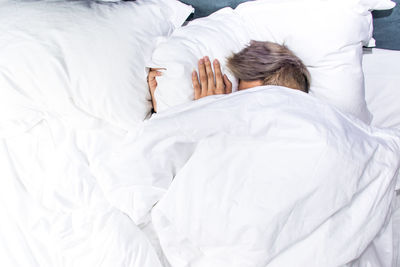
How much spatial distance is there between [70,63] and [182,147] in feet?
1.13

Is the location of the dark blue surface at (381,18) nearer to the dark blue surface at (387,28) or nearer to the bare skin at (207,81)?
the dark blue surface at (387,28)

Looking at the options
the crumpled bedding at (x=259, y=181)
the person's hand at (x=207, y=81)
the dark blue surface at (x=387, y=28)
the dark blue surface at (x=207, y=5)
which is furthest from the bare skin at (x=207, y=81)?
the dark blue surface at (x=387, y=28)

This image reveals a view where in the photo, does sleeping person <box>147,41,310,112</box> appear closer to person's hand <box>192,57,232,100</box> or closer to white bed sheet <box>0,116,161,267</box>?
person's hand <box>192,57,232,100</box>

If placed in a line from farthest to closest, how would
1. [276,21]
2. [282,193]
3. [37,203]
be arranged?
1. [276,21]
2. [37,203]
3. [282,193]

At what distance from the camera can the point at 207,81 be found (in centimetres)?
97

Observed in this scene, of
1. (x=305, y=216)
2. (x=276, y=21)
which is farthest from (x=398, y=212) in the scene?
(x=276, y=21)

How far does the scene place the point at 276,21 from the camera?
106cm

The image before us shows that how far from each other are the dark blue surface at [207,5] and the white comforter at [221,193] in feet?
1.35

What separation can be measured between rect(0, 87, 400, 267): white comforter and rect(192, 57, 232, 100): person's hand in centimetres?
8

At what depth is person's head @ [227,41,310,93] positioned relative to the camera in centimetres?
96

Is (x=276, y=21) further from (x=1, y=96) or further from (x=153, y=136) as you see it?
(x=1, y=96)

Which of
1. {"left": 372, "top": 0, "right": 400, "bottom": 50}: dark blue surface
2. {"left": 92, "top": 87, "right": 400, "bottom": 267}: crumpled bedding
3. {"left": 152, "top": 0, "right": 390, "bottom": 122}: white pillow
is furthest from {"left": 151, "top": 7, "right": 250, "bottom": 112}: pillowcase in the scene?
{"left": 372, "top": 0, "right": 400, "bottom": 50}: dark blue surface

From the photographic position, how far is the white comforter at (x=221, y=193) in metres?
0.76

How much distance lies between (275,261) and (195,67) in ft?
1.59
